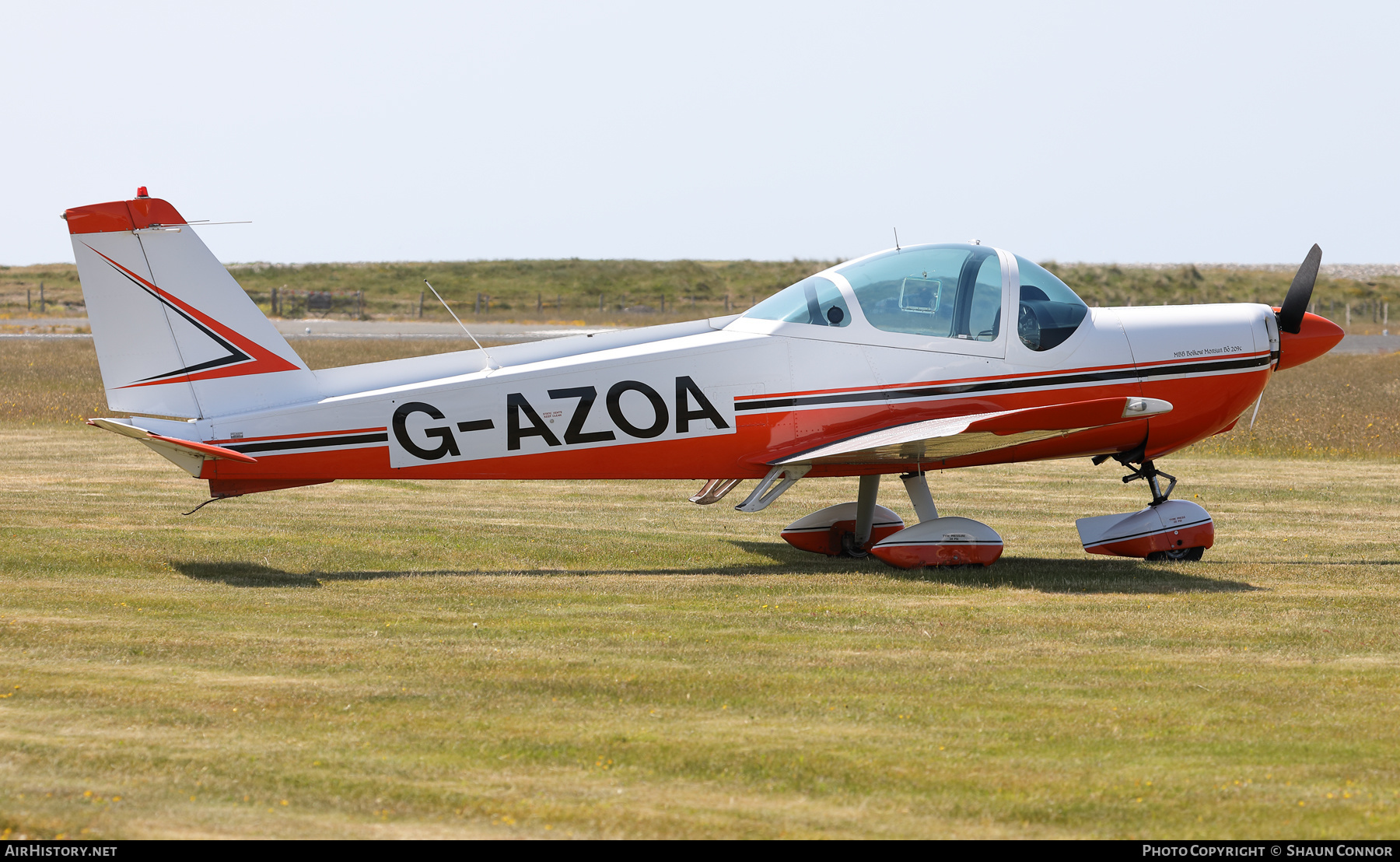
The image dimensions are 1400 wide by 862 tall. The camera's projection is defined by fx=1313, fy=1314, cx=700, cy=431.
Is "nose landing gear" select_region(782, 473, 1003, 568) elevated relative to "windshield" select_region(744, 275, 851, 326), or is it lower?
lower

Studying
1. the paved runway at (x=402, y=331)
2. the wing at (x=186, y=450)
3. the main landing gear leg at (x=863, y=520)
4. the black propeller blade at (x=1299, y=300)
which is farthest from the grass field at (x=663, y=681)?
the paved runway at (x=402, y=331)

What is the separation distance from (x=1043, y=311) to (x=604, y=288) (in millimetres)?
67230

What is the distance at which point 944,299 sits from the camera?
410 inches

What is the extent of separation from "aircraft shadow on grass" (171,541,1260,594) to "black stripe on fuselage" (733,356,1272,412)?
1.35m

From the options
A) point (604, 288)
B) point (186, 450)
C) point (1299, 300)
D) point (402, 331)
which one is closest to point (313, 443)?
point (186, 450)

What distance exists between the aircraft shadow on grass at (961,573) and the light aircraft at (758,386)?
264mm

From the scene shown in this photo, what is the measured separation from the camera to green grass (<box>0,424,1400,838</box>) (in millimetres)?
4785

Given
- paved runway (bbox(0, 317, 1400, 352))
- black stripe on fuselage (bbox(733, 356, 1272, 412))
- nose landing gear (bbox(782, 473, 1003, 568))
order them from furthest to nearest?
paved runway (bbox(0, 317, 1400, 352))
black stripe on fuselage (bbox(733, 356, 1272, 412))
nose landing gear (bbox(782, 473, 1003, 568))

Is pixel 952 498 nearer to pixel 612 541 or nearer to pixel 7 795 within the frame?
pixel 612 541

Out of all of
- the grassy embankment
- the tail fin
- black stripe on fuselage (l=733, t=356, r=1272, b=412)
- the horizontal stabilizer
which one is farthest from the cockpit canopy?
the grassy embankment

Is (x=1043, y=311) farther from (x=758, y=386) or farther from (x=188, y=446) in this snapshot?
(x=188, y=446)

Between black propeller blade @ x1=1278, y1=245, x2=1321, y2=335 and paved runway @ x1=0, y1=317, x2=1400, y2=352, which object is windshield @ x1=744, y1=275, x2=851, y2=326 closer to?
black propeller blade @ x1=1278, y1=245, x2=1321, y2=335

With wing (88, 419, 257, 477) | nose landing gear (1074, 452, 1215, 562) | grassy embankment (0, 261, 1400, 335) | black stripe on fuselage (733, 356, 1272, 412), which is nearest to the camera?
wing (88, 419, 257, 477)

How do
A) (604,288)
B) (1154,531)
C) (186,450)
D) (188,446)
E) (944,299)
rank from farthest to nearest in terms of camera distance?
(604,288) < (1154,531) < (944,299) < (186,450) < (188,446)
